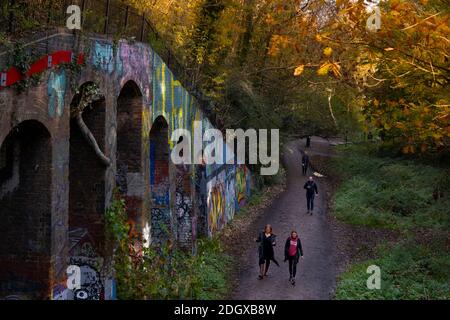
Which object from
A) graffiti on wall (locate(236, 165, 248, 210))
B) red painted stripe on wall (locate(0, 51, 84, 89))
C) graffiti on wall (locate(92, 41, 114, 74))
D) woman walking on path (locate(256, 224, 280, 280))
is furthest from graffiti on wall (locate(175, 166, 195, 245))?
graffiti on wall (locate(236, 165, 248, 210))

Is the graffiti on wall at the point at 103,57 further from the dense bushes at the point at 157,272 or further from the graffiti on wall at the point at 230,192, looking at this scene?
the graffiti on wall at the point at 230,192

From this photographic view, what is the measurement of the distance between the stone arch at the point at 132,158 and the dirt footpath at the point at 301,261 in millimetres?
3190

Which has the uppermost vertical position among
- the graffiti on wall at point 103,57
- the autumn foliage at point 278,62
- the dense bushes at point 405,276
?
the autumn foliage at point 278,62

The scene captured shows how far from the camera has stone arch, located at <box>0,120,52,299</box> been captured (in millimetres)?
7598

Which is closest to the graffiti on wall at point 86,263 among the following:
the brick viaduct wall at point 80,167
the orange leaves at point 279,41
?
the brick viaduct wall at point 80,167

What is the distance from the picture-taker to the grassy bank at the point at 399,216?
1241cm

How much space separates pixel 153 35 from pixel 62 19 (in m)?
4.90

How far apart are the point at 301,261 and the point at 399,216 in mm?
6992

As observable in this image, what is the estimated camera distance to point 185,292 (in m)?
10.4

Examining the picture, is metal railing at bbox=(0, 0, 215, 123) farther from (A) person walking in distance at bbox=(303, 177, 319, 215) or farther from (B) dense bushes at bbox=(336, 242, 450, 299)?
(A) person walking in distance at bbox=(303, 177, 319, 215)

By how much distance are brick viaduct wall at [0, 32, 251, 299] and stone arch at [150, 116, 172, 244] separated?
25mm

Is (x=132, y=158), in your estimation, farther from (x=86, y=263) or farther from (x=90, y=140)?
(x=86, y=263)
